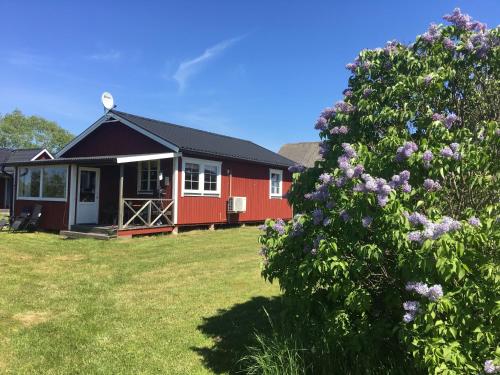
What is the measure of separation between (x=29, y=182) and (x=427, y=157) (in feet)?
54.9

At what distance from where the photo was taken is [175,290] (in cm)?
741

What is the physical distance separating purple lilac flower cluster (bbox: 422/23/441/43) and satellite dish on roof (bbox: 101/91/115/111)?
15.4 m

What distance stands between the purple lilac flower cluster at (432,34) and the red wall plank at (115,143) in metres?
12.5

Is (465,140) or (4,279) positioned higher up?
(465,140)

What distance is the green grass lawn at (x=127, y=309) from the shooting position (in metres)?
4.55

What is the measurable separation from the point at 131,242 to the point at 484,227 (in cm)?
1143

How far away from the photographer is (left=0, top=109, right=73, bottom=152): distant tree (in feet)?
223

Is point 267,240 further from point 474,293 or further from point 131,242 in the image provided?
point 131,242

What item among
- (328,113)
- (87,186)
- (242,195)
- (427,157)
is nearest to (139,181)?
(87,186)

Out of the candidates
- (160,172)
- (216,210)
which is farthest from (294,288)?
(216,210)

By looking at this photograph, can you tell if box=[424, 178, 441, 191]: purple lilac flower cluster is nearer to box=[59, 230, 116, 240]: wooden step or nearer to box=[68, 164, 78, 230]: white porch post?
box=[59, 230, 116, 240]: wooden step

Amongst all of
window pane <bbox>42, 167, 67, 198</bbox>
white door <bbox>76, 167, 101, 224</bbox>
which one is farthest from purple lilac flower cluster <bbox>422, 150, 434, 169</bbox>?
window pane <bbox>42, 167, 67, 198</bbox>

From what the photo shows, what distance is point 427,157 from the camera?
3141 mm

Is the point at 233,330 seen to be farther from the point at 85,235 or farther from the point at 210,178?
the point at 210,178
